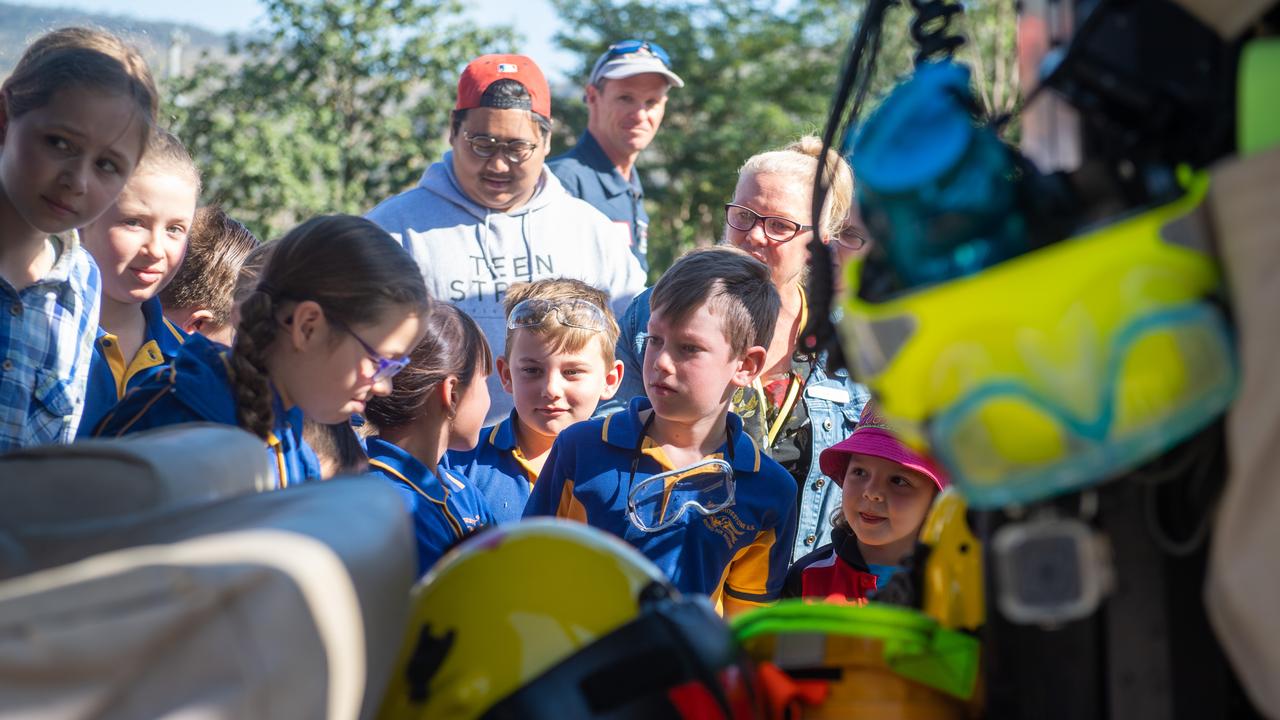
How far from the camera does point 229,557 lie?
114cm

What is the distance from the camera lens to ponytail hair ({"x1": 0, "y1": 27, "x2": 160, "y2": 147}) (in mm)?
2537

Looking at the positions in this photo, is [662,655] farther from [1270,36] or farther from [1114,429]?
[1270,36]

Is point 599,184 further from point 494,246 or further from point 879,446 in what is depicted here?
point 879,446

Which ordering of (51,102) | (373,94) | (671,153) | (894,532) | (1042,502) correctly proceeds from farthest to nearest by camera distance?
1. (671,153)
2. (373,94)
3. (894,532)
4. (51,102)
5. (1042,502)

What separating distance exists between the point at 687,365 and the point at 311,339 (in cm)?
118

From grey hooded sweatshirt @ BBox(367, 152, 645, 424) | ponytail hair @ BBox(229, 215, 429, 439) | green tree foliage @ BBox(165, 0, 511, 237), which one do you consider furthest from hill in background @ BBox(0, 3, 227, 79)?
green tree foliage @ BBox(165, 0, 511, 237)

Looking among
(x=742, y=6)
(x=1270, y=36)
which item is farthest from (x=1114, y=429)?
(x=742, y=6)

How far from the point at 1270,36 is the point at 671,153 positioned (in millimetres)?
17061

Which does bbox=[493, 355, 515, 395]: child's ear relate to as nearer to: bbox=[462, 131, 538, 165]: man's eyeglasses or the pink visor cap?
bbox=[462, 131, 538, 165]: man's eyeglasses

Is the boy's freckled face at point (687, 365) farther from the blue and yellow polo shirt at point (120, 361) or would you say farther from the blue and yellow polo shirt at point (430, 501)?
the blue and yellow polo shirt at point (120, 361)

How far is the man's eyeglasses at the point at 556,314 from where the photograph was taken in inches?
148

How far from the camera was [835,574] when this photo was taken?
3520mm

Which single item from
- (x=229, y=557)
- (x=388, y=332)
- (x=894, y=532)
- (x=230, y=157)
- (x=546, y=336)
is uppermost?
(x=229, y=557)

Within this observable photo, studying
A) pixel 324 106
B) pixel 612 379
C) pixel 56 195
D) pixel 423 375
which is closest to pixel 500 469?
pixel 612 379
